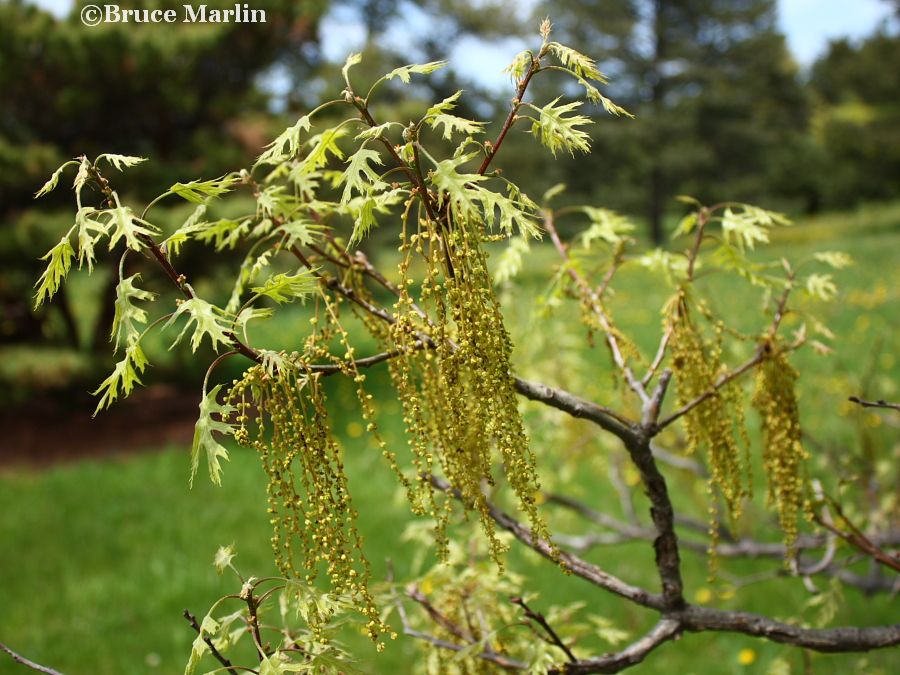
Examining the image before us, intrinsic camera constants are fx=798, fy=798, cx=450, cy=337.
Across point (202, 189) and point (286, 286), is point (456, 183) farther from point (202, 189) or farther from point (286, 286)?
point (202, 189)

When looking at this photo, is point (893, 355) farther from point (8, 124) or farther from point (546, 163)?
point (546, 163)

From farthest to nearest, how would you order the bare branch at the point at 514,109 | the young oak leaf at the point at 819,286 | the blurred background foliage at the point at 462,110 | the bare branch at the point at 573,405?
the blurred background foliage at the point at 462,110
the young oak leaf at the point at 819,286
the bare branch at the point at 573,405
the bare branch at the point at 514,109

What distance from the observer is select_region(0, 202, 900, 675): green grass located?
11.6ft

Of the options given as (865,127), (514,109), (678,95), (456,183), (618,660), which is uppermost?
(678,95)

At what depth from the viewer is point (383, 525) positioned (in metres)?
4.89

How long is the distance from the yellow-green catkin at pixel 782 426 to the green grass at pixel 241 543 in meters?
0.66

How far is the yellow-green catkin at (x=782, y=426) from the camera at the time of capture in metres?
1.68

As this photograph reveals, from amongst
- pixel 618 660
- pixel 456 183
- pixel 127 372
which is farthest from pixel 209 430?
pixel 618 660

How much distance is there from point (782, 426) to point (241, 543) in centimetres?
363

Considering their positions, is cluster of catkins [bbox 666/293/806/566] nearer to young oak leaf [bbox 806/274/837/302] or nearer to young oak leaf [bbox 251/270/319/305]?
young oak leaf [bbox 806/274/837/302]

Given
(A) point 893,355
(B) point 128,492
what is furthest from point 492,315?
(A) point 893,355

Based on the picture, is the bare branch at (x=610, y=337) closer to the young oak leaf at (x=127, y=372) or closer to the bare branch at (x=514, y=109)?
the bare branch at (x=514, y=109)

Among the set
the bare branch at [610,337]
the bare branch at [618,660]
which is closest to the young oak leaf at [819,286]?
the bare branch at [610,337]

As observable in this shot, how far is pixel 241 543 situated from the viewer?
461cm
